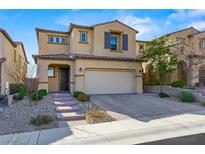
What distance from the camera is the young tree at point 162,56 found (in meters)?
18.1

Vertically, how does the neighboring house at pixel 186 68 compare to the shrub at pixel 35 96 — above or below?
above

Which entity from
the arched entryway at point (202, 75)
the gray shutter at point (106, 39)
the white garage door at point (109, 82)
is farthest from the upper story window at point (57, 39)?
the arched entryway at point (202, 75)

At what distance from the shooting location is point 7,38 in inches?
668

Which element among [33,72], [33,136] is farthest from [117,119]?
[33,72]

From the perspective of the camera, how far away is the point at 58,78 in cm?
1844

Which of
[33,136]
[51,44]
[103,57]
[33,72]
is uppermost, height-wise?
[51,44]

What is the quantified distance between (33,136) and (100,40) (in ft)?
42.7

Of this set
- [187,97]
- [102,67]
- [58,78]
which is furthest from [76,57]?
[187,97]

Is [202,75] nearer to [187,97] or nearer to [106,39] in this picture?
[187,97]

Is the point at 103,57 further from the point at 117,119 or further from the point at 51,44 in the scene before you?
the point at 117,119

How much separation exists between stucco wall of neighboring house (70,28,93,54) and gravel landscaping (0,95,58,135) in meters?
6.67

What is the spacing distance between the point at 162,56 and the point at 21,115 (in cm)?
1290

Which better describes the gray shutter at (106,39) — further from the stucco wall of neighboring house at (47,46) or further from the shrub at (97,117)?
the shrub at (97,117)
